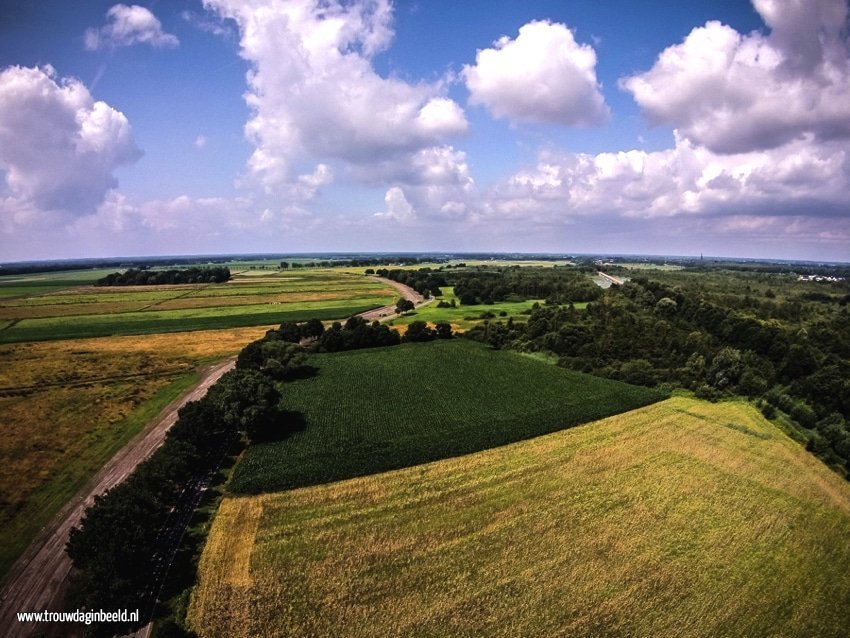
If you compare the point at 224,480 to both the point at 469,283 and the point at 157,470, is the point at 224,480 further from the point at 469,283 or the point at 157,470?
the point at 469,283

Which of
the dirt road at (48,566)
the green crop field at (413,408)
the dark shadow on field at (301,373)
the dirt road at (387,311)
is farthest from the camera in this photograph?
the dirt road at (387,311)

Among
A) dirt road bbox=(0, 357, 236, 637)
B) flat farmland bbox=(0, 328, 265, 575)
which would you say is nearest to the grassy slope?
dirt road bbox=(0, 357, 236, 637)

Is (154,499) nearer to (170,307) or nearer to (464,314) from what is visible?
(464,314)

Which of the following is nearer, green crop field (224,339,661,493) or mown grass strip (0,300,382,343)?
green crop field (224,339,661,493)

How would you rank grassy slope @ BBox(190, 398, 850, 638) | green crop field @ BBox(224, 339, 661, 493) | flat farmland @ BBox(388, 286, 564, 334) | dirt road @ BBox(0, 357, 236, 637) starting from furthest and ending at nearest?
flat farmland @ BBox(388, 286, 564, 334) < green crop field @ BBox(224, 339, 661, 493) < dirt road @ BBox(0, 357, 236, 637) < grassy slope @ BBox(190, 398, 850, 638)

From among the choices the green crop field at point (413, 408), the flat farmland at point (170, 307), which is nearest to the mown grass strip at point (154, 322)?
the flat farmland at point (170, 307)

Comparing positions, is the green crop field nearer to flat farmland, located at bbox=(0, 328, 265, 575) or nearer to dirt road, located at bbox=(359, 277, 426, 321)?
flat farmland, located at bbox=(0, 328, 265, 575)

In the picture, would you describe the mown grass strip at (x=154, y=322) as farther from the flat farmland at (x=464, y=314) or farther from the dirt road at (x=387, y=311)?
the flat farmland at (x=464, y=314)
